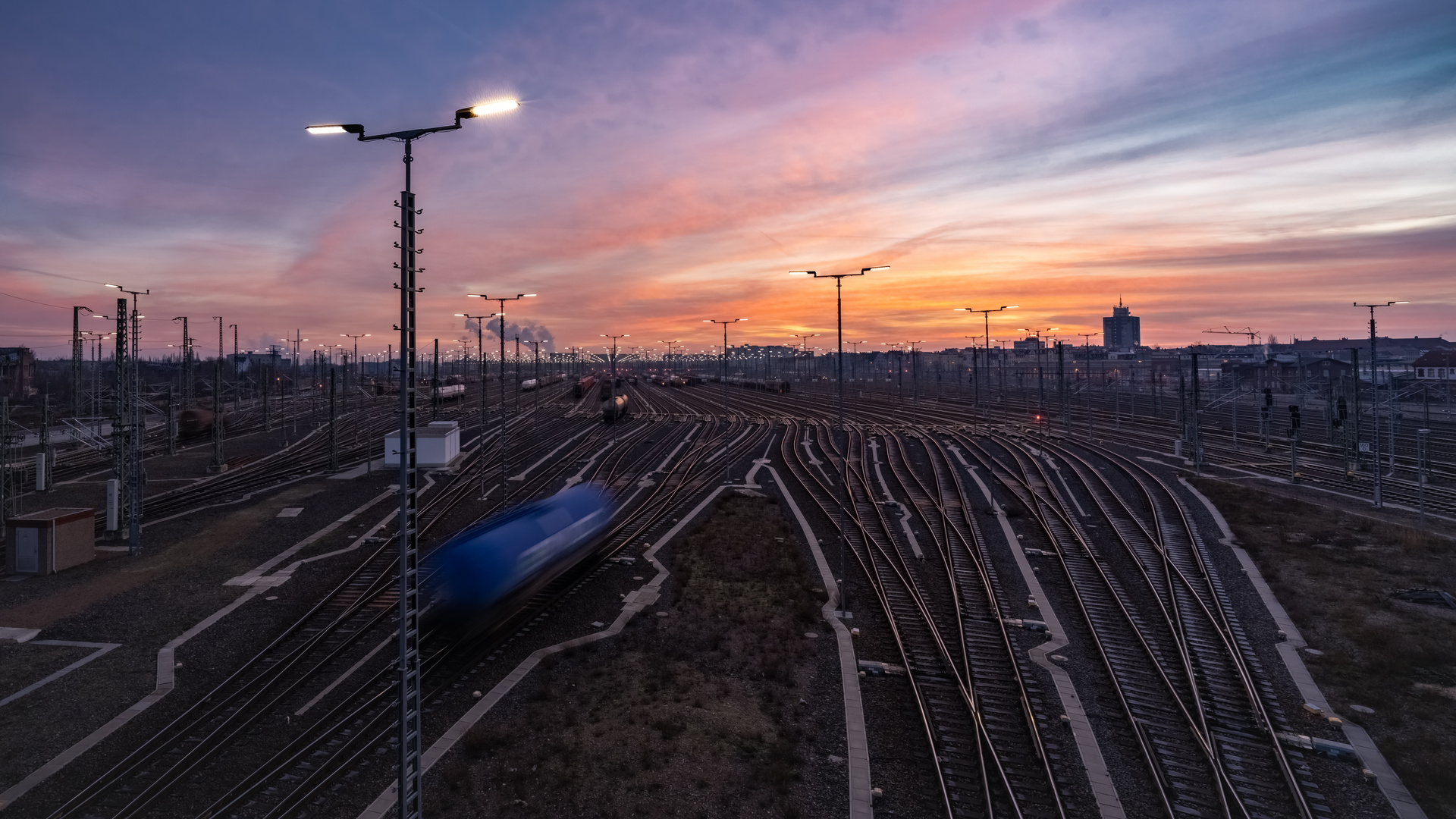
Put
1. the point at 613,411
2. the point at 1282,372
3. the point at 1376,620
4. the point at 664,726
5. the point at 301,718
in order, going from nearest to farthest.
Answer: the point at 664,726, the point at 301,718, the point at 1376,620, the point at 613,411, the point at 1282,372

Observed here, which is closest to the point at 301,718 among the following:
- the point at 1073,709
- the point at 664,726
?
the point at 664,726

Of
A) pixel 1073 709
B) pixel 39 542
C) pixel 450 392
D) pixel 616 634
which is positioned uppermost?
pixel 450 392

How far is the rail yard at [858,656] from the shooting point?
1336 cm

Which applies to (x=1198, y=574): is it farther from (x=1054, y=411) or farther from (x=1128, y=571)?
(x=1054, y=411)

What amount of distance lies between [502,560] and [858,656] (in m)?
10.4

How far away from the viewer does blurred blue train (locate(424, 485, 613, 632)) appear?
17188 mm

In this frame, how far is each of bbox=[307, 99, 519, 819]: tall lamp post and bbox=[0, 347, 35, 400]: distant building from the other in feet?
411

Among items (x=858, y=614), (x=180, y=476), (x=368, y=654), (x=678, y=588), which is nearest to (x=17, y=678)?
(x=368, y=654)

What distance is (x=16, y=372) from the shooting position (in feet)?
323

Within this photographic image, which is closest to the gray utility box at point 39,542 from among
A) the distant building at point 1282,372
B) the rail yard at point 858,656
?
the rail yard at point 858,656

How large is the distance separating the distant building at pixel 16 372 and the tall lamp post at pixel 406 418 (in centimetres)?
12524

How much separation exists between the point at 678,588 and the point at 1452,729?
20329 mm

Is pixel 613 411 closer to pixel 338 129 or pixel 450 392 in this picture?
pixel 450 392

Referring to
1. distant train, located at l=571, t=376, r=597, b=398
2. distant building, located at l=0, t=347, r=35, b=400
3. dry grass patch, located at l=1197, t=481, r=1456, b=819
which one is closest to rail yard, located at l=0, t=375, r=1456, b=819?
dry grass patch, located at l=1197, t=481, r=1456, b=819
